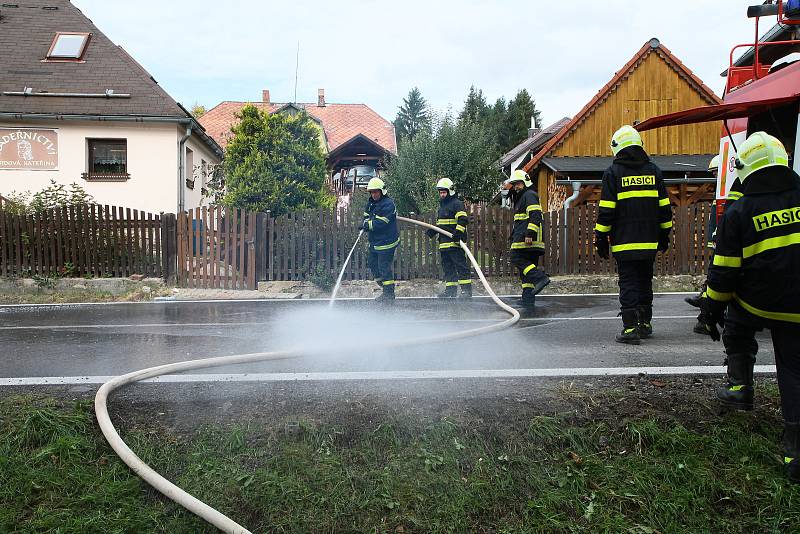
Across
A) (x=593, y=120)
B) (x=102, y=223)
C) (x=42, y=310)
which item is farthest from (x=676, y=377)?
(x=593, y=120)

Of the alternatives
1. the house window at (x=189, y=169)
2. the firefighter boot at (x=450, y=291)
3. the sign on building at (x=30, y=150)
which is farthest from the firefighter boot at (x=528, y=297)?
the sign on building at (x=30, y=150)

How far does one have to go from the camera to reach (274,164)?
1301 cm

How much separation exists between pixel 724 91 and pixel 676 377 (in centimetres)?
409

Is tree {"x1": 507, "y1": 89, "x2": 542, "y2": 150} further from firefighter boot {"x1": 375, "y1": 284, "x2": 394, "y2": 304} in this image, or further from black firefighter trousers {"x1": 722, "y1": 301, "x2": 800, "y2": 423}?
black firefighter trousers {"x1": 722, "y1": 301, "x2": 800, "y2": 423}

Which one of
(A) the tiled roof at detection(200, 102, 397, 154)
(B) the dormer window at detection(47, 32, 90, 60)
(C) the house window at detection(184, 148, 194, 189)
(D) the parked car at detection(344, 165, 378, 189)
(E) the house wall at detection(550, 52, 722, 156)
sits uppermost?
(A) the tiled roof at detection(200, 102, 397, 154)

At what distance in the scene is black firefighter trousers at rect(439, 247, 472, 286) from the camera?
9.54 metres

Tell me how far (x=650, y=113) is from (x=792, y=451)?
20682mm

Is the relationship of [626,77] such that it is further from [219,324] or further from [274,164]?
[219,324]

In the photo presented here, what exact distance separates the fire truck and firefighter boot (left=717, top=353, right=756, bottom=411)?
1.77 meters

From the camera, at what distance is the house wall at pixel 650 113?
21406 millimetres

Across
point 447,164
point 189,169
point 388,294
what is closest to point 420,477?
point 388,294

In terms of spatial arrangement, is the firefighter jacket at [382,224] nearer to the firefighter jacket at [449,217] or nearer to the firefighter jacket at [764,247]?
the firefighter jacket at [449,217]

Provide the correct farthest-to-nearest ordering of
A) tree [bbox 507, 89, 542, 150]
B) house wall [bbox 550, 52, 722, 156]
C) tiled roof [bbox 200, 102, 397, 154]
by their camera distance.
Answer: tree [bbox 507, 89, 542, 150], tiled roof [bbox 200, 102, 397, 154], house wall [bbox 550, 52, 722, 156]

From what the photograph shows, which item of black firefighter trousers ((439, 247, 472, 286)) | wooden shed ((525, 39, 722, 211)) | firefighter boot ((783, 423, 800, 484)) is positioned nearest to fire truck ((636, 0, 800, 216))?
firefighter boot ((783, 423, 800, 484))
